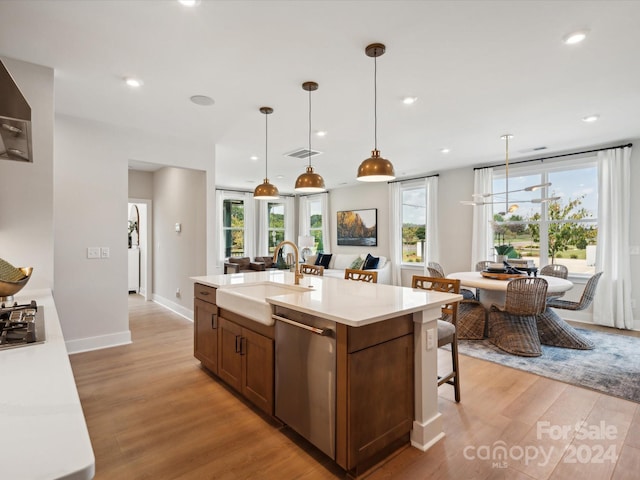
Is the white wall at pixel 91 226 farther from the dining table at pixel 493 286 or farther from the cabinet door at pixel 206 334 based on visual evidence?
the dining table at pixel 493 286

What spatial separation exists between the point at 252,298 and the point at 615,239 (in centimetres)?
522

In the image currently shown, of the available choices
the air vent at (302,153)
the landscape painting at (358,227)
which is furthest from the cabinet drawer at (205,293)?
the landscape painting at (358,227)

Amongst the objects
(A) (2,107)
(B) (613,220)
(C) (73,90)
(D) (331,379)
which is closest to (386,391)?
(D) (331,379)

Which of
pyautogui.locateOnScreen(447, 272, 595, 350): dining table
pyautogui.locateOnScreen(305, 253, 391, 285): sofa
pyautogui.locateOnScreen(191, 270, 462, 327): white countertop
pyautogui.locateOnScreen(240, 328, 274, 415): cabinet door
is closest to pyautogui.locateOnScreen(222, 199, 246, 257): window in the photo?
pyautogui.locateOnScreen(305, 253, 391, 285): sofa

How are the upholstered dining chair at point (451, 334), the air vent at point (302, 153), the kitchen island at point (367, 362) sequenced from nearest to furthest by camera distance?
1. the kitchen island at point (367, 362)
2. the upholstered dining chair at point (451, 334)
3. the air vent at point (302, 153)

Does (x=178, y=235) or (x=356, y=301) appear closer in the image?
(x=356, y=301)

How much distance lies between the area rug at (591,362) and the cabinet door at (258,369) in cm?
252

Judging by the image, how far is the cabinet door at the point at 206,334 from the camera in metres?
3.01

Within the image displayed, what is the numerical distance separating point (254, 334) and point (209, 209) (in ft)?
9.24

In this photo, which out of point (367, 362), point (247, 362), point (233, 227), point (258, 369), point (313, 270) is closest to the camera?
point (367, 362)

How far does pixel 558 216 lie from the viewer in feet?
17.7

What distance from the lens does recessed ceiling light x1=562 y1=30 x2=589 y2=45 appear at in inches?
87.1

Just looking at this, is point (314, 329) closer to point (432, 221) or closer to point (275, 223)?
point (432, 221)

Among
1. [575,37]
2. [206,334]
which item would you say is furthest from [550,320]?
[206,334]
